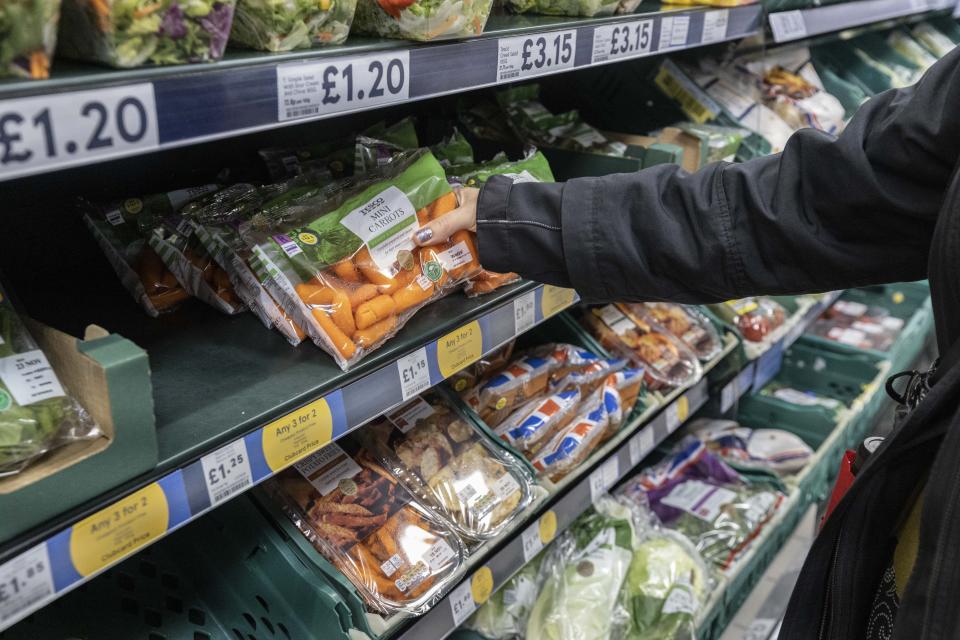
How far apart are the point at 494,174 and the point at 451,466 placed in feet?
1.81

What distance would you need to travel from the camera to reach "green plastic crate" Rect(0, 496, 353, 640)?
121cm

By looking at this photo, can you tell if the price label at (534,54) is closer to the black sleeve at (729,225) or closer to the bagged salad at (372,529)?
the black sleeve at (729,225)

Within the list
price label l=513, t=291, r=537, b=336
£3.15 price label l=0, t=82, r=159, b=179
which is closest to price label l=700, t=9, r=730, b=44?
price label l=513, t=291, r=537, b=336

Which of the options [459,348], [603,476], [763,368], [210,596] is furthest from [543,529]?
[763,368]

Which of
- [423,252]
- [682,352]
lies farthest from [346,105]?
[682,352]

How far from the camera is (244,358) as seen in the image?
1.15 m

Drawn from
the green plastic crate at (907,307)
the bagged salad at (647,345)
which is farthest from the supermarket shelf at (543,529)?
the green plastic crate at (907,307)

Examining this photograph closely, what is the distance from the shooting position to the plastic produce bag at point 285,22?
35.6 inches

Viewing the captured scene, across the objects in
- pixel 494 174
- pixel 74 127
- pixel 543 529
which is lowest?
pixel 543 529

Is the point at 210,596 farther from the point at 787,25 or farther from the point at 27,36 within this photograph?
the point at 787,25

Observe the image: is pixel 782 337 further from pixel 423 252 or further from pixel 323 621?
pixel 323 621

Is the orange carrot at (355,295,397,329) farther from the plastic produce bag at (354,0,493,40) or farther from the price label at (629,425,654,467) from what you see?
the price label at (629,425,654,467)

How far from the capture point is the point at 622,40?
147cm

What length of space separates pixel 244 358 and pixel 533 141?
38.1 inches
